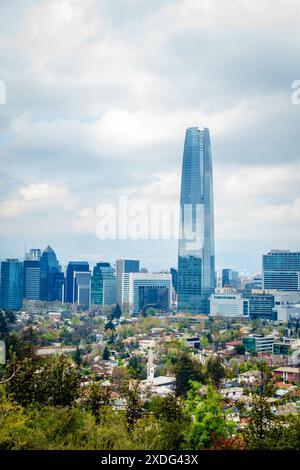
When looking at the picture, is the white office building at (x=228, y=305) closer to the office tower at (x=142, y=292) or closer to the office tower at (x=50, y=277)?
the office tower at (x=142, y=292)

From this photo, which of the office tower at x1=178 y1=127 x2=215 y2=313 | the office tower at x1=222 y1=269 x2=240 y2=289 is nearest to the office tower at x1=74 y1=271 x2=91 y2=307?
the office tower at x1=178 y1=127 x2=215 y2=313

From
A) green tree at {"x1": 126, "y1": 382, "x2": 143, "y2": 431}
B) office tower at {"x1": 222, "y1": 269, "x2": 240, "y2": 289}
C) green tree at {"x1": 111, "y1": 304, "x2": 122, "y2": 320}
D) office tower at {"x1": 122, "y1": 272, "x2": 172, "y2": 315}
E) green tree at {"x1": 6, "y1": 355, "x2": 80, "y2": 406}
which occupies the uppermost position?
office tower at {"x1": 222, "y1": 269, "x2": 240, "y2": 289}

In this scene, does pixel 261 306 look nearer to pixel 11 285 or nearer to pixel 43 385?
pixel 11 285

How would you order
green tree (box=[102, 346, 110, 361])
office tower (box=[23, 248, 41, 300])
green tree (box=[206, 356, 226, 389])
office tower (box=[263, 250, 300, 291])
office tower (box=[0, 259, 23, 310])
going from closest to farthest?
green tree (box=[206, 356, 226, 389]) < green tree (box=[102, 346, 110, 361]) < office tower (box=[0, 259, 23, 310]) < office tower (box=[23, 248, 41, 300]) < office tower (box=[263, 250, 300, 291])

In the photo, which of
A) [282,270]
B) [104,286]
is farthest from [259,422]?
[282,270]

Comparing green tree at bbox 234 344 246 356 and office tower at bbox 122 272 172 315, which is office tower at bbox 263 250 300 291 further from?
green tree at bbox 234 344 246 356
